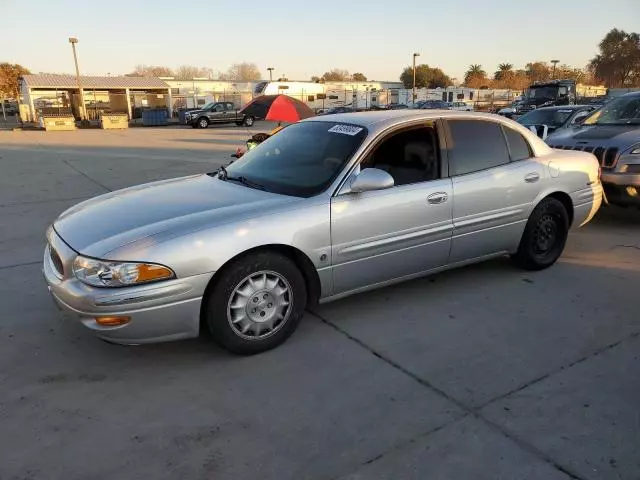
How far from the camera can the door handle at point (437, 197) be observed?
387 centimetres

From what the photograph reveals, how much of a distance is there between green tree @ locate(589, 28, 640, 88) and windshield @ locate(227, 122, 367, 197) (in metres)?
82.1

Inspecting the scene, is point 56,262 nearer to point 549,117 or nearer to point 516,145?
point 516,145

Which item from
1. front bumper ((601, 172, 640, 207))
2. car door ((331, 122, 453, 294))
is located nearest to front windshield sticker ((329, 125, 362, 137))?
car door ((331, 122, 453, 294))

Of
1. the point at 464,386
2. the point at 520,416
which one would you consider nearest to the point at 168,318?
the point at 464,386

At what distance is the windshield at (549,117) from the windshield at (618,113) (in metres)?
3.39

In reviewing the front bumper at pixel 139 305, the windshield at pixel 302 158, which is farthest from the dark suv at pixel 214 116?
the front bumper at pixel 139 305

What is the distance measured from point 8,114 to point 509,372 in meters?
63.7

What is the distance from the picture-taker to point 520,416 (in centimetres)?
267

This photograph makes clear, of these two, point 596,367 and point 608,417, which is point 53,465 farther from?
point 596,367

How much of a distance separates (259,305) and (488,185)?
2.21m

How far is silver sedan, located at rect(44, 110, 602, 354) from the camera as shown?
2947mm

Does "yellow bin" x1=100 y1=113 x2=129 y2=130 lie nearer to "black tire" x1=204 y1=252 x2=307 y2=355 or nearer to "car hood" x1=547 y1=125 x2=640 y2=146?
"car hood" x1=547 y1=125 x2=640 y2=146

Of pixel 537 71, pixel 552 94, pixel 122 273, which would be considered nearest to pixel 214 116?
pixel 552 94

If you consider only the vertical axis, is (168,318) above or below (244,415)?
above
